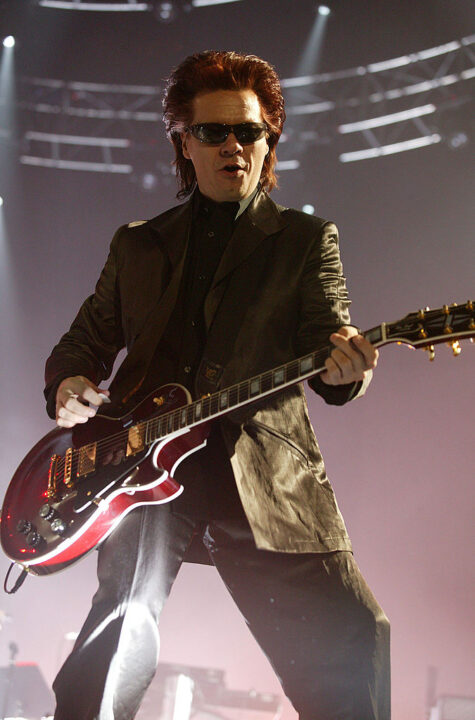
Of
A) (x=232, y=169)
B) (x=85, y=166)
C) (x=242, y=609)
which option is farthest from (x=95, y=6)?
(x=242, y=609)

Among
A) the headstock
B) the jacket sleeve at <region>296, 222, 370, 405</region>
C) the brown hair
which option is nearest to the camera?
the headstock

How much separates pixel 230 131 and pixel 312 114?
576 cm

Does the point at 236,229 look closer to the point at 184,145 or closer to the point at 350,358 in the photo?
the point at 184,145

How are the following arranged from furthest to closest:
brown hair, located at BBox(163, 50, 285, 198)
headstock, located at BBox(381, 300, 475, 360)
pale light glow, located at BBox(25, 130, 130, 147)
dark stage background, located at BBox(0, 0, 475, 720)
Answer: pale light glow, located at BBox(25, 130, 130, 147)
dark stage background, located at BBox(0, 0, 475, 720)
brown hair, located at BBox(163, 50, 285, 198)
headstock, located at BBox(381, 300, 475, 360)

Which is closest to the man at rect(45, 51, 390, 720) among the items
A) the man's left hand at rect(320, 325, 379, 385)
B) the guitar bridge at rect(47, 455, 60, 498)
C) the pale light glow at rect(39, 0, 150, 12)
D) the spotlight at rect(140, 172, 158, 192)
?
the man's left hand at rect(320, 325, 379, 385)

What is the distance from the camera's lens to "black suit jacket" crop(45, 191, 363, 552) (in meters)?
→ 2.18

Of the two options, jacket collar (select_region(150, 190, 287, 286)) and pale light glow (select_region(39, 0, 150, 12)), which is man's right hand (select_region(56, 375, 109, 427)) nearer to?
jacket collar (select_region(150, 190, 287, 286))

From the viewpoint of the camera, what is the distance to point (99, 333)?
285cm

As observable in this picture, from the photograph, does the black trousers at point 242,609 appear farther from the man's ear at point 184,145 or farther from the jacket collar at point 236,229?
the man's ear at point 184,145

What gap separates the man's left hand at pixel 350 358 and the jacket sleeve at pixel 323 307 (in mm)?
92

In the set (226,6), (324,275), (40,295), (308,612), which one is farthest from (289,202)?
(308,612)

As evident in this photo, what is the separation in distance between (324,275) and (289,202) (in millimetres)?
5830

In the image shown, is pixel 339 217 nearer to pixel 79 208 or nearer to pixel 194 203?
pixel 79 208

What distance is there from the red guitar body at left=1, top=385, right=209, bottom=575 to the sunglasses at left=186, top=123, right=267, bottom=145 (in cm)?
101
